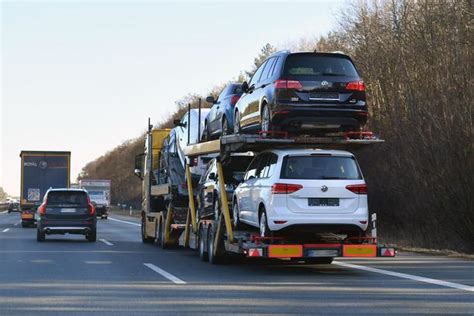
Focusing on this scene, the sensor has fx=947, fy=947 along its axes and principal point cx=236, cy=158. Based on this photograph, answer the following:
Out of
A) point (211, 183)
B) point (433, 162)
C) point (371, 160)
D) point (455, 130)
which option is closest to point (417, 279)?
point (211, 183)

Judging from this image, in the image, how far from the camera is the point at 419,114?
29.8 metres

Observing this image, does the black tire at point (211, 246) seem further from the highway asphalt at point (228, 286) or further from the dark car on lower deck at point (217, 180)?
the dark car on lower deck at point (217, 180)

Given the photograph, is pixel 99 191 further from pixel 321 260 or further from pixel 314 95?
pixel 314 95

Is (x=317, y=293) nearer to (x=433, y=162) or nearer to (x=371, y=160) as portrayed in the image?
(x=433, y=162)

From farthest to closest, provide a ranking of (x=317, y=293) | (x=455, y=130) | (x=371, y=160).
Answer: (x=371, y=160) < (x=455, y=130) < (x=317, y=293)

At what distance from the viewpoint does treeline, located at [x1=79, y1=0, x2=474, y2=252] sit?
2756 cm

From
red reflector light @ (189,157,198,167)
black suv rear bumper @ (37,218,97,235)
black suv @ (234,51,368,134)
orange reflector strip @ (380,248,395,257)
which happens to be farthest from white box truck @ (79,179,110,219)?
orange reflector strip @ (380,248,395,257)

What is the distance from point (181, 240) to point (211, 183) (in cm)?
359

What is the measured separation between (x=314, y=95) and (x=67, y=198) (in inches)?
585

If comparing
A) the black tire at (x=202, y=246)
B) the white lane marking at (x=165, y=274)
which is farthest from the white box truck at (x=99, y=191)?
the white lane marking at (x=165, y=274)

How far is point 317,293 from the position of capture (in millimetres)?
13398

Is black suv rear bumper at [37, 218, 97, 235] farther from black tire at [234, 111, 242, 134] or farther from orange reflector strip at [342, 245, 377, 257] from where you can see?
orange reflector strip at [342, 245, 377, 257]

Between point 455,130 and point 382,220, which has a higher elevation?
point 455,130

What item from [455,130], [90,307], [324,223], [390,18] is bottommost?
[90,307]
